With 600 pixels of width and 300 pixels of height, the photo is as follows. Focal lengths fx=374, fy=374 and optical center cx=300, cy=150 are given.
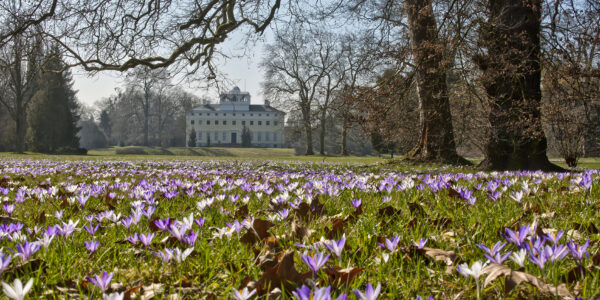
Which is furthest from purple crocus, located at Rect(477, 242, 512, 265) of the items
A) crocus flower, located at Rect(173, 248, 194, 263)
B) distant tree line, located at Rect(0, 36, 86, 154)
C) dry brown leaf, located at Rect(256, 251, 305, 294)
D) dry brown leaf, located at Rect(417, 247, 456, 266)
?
distant tree line, located at Rect(0, 36, 86, 154)

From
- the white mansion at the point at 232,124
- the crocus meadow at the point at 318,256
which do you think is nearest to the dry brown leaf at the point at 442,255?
the crocus meadow at the point at 318,256

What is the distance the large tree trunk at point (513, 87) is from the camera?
641 centimetres

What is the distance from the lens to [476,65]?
23.2 feet

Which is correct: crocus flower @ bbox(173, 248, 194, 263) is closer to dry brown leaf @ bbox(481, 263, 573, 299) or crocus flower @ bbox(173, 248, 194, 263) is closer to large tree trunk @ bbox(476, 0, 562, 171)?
dry brown leaf @ bbox(481, 263, 573, 299)

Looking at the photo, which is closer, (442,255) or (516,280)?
(516,280)

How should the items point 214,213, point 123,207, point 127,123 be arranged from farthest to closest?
Result: point 127,123 → point 123,207 → point 214,213

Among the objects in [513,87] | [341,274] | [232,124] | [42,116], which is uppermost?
[232,124]

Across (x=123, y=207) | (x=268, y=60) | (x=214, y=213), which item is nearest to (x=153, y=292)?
(x=214, y=213)

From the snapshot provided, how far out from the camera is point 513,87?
705 centimetres

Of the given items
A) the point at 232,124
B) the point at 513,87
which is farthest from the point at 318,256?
the point at 232,124

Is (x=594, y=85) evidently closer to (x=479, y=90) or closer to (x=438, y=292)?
(x=479, y=90)

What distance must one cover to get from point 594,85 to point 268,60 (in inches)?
1308

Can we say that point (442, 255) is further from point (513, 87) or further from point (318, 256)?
point (513, 87)

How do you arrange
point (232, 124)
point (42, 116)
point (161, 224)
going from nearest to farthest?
point (161, 224)
point (42, 116)
point (232, 124)
